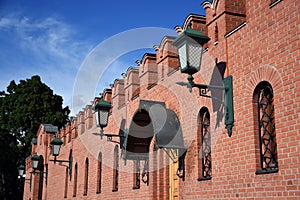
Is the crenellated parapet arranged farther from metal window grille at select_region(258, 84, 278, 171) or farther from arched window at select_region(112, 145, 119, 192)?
metal window grille at select_region(258, 84, 278, 171)

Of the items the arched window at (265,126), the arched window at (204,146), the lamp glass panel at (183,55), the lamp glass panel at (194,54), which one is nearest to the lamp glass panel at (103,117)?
the arched window at (204,146)

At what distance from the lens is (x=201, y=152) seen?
305 inches

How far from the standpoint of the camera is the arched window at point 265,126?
5.98 meters

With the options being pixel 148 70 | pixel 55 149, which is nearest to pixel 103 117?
pixel 148 70

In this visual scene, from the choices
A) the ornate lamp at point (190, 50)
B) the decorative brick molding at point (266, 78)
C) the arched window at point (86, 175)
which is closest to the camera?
the decorative brick molding at point (266, 78)

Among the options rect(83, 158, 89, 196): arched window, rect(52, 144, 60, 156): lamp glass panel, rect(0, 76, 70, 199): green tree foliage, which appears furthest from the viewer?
rect(0, 76, 70, 199): green tree foliage

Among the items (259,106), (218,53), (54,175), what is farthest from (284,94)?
(54,175)

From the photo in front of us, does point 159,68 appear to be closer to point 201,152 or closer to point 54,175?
point 201,152

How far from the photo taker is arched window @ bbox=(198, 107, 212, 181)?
7.56 meters

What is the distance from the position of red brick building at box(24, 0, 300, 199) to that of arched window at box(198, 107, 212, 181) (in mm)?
19

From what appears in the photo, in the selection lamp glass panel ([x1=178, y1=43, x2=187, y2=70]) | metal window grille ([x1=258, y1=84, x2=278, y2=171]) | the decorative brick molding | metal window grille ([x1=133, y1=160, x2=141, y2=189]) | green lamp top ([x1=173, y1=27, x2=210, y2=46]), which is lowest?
metal window grille ([x1=133, y1=160, x2=141, y2=189])

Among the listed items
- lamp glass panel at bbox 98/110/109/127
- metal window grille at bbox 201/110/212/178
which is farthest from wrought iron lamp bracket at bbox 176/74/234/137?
lamp glass panel at bbox 98/110/109/127

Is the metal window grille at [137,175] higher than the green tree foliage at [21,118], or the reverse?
the green tree foliage at [21,118]

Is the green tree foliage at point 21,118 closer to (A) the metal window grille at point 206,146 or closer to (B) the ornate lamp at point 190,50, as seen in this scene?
(A) the metal window grille at point 206,146
